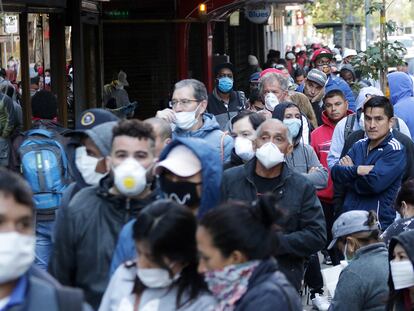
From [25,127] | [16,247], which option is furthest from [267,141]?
[25,127]

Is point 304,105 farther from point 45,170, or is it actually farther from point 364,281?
point 364,281

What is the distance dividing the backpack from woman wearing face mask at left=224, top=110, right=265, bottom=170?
1399mm

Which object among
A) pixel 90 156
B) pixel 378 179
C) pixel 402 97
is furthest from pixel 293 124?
pixel 402 97

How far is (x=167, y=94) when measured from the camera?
72.9 feet

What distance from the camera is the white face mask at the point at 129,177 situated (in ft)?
17.4

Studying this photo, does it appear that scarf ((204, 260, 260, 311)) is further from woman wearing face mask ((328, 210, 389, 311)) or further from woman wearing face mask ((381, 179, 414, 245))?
woman wearing face mask ((381, 179, 414, 245))

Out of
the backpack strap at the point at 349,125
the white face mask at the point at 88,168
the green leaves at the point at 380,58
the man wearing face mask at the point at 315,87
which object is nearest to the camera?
the white face mask at the point at 88,168

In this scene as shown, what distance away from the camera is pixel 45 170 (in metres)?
9.18

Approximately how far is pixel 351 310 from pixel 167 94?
1562 centimetres

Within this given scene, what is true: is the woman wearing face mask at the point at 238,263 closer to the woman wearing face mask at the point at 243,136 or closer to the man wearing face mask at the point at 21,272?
the man wearing face mask at the point at 21,272

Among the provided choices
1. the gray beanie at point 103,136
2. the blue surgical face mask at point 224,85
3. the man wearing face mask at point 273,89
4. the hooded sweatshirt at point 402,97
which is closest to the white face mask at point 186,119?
the gray beanie at point 103,136

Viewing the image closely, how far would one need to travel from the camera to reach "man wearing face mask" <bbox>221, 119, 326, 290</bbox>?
6941 mm

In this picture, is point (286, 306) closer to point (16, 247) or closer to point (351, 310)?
point (16, 247)

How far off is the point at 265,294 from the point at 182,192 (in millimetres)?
997
